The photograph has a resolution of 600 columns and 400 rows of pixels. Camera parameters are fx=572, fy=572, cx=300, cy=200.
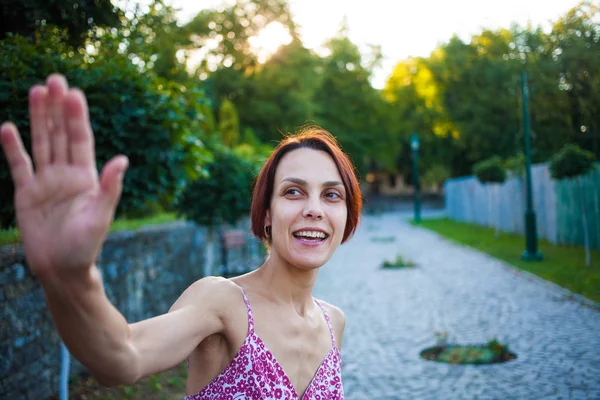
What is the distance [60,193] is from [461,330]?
7.67 metres

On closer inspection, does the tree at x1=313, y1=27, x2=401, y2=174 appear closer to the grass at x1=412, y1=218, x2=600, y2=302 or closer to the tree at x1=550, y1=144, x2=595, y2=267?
the grass at x1=412, y1=218, x2=600, y2=302

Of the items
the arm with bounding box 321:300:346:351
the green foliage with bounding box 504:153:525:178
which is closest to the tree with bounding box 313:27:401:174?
the green foliage with bounding box 504:153:525:178

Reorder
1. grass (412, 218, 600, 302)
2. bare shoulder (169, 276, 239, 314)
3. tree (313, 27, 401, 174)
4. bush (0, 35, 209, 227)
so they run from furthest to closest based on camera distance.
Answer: tree (313, 27, 401, 174), grass (412, 218, 600, 302), bush (0, 35, 209, 227), bare shoulder (169, 276, 239, 314)

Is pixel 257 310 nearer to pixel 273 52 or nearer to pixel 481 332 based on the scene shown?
pixel 481 332

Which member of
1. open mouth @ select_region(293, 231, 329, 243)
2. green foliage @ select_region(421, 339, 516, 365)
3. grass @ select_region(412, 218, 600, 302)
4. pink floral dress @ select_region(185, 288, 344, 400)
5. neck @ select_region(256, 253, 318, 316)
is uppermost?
open mouth @ select_region(293, 231, 329, 243)

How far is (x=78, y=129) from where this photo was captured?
3.48 feet

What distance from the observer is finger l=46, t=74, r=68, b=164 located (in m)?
1.05

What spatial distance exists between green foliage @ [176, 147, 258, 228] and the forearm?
438 inches

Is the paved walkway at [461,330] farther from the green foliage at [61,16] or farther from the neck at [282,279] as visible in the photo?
the green foliage at [61,16]

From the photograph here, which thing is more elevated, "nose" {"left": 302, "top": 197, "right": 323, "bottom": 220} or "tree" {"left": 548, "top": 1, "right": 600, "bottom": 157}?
"tree" {"left": 548, "top": 1, "right": 600, "bottom": 157}

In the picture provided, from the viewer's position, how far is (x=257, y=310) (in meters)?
1.96

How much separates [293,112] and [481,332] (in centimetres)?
2893

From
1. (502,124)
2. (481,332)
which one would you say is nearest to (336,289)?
(481,332)

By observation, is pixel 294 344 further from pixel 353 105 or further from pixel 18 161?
pixel 353 105
